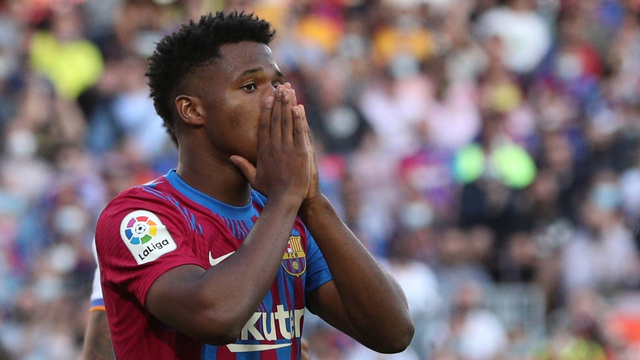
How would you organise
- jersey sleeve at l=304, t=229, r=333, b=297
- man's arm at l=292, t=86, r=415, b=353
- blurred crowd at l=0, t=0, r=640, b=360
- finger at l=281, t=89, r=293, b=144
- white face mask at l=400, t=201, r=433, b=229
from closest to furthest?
1. finger at l=281, t=89, r=293, b=144
2. man's arm at l=292, t=86, r=415, b=353
3. jersey sleeve at l=304, t=229, r=333, b=297
4. blurred crowd at l=0, t=0, r=640, b=360
5. white face mask at l=400, t=201, r=433, b=229

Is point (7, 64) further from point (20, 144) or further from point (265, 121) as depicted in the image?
point (265, 121)

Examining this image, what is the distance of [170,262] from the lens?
2.73m

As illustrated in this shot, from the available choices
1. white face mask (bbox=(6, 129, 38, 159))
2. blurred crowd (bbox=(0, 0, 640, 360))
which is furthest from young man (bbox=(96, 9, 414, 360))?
white face mask (bbox=(6, 129, 38, 159))

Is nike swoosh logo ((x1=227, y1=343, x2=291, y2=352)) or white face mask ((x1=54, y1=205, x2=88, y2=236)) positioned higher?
white face mask ((x1=54, y1=205, x2=88, y2=236))

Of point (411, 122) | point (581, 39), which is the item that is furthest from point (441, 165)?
point (581, 39)

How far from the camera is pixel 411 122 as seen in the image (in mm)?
11148

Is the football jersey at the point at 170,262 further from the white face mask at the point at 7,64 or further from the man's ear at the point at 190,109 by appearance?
the white face mask at the point at 7,64

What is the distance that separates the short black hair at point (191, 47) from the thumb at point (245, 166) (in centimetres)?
32

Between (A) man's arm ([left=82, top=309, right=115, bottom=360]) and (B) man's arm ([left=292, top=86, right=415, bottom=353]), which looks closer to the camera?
(B) man's arm ([left=292, top=86, right=415, bottom=353])

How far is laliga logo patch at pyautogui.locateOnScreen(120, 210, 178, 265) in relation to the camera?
277 cm

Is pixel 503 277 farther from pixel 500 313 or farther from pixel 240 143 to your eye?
pixel 240 143

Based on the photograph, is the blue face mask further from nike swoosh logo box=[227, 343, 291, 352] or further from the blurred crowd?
nike swoosh logo box=[227, 343, 291, 352]

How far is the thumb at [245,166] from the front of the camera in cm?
296

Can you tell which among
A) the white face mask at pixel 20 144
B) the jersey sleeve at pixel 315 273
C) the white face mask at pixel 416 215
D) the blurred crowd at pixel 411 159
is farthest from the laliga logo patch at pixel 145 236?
the white face mask at pixel 416 215
